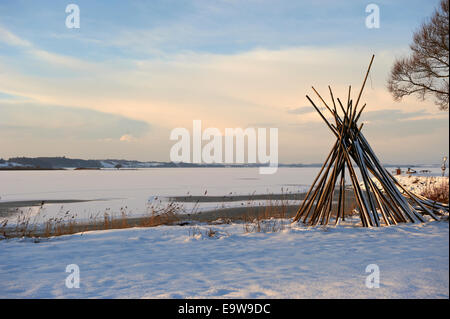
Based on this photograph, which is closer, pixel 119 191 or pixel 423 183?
pixel 423 183

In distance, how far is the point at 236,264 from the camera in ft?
10.4

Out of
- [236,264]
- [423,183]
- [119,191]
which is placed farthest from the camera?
[119,191]

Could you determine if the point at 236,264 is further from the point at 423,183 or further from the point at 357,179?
the point at 423,183

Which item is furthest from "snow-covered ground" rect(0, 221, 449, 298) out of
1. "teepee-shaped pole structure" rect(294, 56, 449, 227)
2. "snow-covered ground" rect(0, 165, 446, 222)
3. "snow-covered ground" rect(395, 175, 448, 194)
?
"snow-covered ground" rect(395, 175, 448, 194)

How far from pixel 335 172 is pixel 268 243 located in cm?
189

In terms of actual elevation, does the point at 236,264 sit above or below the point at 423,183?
below

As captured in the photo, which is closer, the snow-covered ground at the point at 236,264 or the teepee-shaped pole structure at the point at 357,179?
the snow-covered ground at the point at 236,264

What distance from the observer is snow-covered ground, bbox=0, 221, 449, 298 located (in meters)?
2.46

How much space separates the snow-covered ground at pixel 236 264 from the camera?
2455 millimetres

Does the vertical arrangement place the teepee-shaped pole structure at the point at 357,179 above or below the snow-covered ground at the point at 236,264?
above

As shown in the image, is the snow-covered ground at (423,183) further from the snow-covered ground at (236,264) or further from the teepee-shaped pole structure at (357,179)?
the snow-covered ground at (236,264)

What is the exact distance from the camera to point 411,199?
583 centimetres

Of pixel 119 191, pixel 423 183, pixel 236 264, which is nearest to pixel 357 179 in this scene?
pixel 236 264

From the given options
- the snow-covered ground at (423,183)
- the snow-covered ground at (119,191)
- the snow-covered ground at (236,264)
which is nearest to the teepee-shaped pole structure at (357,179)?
the snow-covered ground at (236,264)
